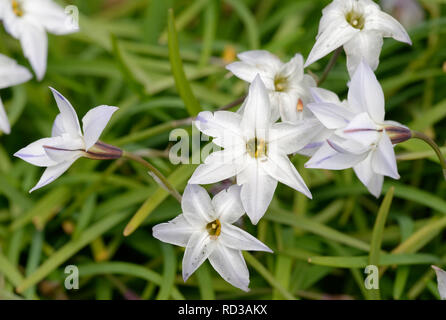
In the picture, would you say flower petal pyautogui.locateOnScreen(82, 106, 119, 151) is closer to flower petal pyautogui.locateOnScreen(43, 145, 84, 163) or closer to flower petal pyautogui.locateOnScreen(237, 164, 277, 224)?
flower petal pyautogui.locateOnScreen(43, 145, 84, 163)

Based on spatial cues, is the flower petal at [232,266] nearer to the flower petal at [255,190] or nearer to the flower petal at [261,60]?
the flower petal at [255,190]

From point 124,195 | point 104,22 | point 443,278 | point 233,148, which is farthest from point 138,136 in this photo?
point 443,278

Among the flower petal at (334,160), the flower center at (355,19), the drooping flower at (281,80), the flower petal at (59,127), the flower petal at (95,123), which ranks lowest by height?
the flower petal at (334,160)

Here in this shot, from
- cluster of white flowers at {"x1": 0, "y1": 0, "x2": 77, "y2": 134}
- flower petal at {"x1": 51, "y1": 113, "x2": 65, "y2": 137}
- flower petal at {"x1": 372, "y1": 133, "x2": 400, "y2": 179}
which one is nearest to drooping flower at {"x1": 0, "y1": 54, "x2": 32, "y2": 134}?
cluster of white flowers at {"x1": 0, "y1": 0, "x2": 77, "y2": 134}

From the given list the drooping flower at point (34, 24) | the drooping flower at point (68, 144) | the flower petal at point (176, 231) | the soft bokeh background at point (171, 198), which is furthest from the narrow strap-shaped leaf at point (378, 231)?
the drooping flower at point (34, 24)

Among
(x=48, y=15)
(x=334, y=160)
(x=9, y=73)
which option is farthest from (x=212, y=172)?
A: (x=48, y=15)

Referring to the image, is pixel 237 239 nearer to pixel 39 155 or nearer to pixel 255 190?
pixel 255 190
